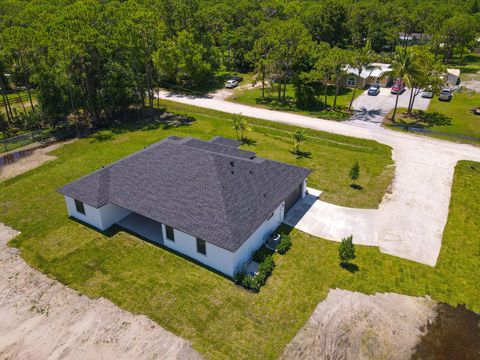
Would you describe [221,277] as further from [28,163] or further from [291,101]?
[291,101]

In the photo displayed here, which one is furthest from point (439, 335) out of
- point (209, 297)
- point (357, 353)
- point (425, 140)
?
point (425, 140)

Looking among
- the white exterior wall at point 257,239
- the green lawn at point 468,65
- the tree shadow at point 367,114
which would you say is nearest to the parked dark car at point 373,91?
the tree shadow at point 367,114

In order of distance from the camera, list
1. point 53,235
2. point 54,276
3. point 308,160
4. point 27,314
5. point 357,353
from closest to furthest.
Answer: point 357,353 < point 27,314 < point 54,276 < point 53,235 < point 308,160

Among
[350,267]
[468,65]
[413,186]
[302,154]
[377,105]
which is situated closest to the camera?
[350,267]

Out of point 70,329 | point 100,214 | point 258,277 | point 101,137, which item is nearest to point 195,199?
point 258,277

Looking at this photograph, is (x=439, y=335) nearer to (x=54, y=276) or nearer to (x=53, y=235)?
(x=54, y=276)
